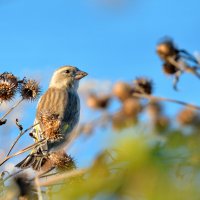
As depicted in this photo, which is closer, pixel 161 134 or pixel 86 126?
pixel 161 134

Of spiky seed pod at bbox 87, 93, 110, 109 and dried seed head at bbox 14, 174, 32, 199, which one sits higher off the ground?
spiky seed pod at bbox 87, 93, 110, 109

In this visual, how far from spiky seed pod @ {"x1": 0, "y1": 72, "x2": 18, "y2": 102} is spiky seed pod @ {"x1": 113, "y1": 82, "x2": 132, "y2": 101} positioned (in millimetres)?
3263

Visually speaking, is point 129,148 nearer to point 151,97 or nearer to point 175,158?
point 175,158

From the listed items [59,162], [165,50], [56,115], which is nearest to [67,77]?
[56,115]

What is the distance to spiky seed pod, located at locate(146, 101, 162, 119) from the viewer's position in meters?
1.09

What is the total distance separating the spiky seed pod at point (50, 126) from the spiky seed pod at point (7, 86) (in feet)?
1.12

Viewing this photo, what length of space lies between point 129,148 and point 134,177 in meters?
0.03

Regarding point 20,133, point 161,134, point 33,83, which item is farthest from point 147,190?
point 33,83

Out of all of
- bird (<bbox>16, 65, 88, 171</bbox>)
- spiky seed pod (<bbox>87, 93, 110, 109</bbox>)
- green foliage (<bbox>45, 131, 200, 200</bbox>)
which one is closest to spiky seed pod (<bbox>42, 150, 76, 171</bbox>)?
bird (<bbox>16, 65, 88, 171</bbox>)

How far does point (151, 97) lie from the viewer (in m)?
1.41

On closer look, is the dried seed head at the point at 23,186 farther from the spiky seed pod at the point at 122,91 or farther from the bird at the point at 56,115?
the bird at the point at 56,115

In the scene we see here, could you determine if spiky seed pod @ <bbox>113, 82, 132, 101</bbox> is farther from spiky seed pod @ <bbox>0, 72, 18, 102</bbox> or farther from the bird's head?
the bird's head

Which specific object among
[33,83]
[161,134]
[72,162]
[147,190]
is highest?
[33,83]

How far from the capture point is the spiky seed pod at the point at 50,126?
14.2ft
